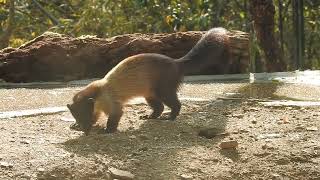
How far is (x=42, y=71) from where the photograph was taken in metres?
8.41

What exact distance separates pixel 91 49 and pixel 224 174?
4581 millimetres

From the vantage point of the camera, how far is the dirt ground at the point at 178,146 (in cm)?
417

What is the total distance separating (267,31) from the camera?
33.1 feet

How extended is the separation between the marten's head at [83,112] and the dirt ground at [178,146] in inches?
3.5

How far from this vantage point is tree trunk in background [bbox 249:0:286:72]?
32.3 ft

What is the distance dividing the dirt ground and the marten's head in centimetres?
9

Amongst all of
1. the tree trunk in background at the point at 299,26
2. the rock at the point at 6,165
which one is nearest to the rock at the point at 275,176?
the rock at the point at 6,165

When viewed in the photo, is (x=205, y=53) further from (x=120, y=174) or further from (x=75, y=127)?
(x=120, y=174)

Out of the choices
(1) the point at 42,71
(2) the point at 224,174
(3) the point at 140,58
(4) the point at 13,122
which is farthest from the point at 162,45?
(2) the point at 224,174

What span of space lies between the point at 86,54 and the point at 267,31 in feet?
10.6

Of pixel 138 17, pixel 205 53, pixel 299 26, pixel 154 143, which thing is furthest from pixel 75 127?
pixel 138 17

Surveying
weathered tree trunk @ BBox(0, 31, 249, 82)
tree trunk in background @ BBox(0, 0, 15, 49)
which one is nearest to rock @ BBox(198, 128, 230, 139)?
weathered tree trunk @ BBox(0, 31, 249, 82)

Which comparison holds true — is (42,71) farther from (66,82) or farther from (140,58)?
(140,58)

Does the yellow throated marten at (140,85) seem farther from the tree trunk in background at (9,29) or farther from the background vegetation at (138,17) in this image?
the tree trunk in background at (9,29)
